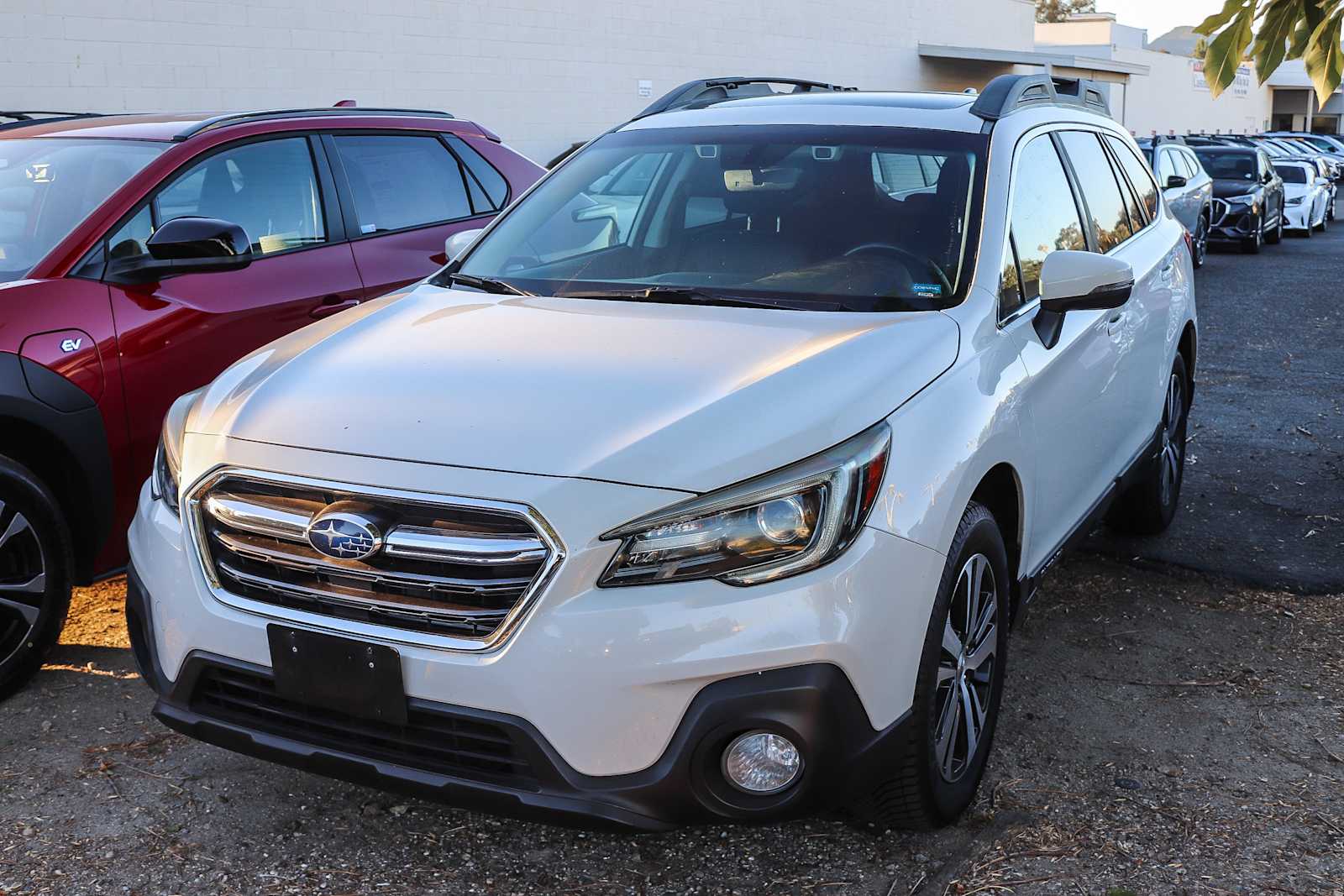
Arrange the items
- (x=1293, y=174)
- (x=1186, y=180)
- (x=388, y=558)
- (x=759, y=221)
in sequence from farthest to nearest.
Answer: (x=1293, y=174)
(x=1186, y=180)
(x=759, y=221)
(x=388, y=558)

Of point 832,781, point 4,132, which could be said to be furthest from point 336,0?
point 832,781

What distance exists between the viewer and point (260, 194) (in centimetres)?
499

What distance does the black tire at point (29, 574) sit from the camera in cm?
384

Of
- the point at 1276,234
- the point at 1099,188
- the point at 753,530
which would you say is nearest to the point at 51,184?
the point at 753,530

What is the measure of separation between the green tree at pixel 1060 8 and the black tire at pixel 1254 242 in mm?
63550

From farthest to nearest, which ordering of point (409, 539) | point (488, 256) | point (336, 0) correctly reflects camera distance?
point (336, 0) → point (488, 256) → point (409, 539)

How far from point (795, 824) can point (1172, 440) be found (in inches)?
123

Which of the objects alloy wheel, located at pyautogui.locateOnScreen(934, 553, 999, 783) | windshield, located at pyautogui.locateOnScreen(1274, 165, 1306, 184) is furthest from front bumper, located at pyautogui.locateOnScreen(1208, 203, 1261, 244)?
alloy wheel, located at pyautogui.locateOnScreen(934, 553, 999, 783)

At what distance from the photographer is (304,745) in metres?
2.78

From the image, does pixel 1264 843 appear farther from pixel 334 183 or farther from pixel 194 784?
pixel 334 183

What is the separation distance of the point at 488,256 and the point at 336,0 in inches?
533

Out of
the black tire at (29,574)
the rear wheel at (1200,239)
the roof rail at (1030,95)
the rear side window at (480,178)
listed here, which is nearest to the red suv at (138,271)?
the black tire at (29,574)

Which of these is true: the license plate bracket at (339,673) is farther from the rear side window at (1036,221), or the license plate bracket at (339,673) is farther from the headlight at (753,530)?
the rear side window at (1036,221)

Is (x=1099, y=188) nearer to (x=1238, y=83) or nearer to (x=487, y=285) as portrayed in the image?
(x=487, y=285)
